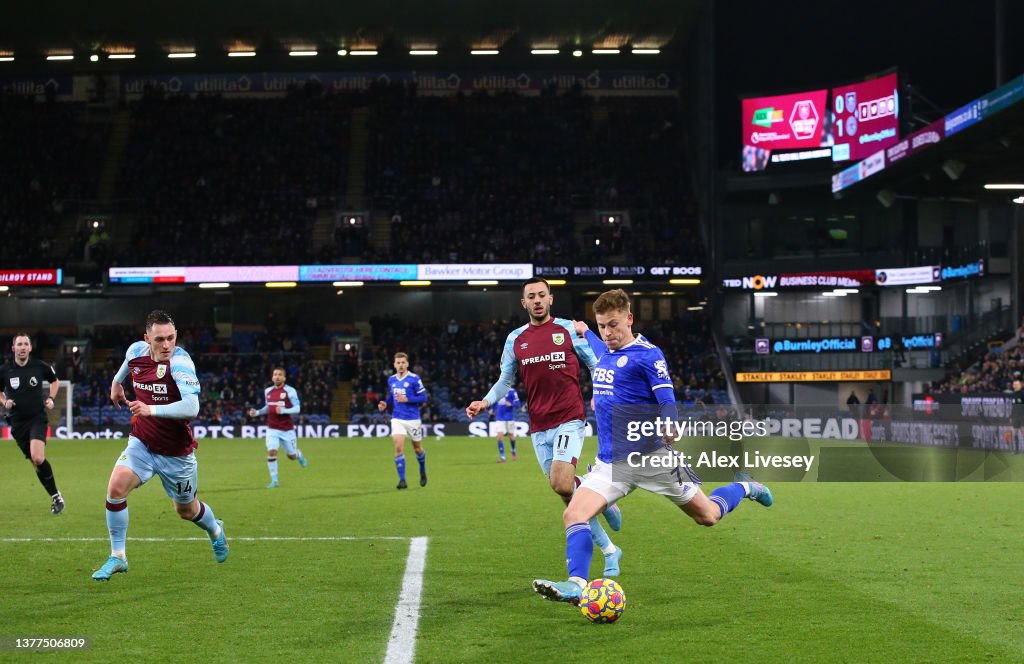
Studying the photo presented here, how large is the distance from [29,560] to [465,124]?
2096 inches

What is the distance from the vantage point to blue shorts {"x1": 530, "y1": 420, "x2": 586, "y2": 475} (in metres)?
11.1

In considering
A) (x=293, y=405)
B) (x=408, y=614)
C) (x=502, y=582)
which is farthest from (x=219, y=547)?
(x=293, y=405)

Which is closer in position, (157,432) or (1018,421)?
(157,432)

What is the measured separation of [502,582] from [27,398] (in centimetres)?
1007

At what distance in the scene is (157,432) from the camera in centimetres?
1088

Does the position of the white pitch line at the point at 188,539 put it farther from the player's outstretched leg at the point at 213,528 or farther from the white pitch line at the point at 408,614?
the player's outstretched leg at the point at 213,528

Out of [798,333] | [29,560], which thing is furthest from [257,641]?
[798,333]

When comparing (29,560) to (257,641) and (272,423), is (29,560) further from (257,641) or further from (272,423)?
(272,423)

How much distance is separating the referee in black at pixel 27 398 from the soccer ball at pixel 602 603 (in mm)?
11295

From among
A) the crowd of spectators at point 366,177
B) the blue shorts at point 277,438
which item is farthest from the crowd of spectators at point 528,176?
the blue shorts at point 277,438

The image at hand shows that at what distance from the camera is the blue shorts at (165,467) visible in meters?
10.9

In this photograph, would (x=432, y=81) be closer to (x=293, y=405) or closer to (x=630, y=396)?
(x=293, y=405)

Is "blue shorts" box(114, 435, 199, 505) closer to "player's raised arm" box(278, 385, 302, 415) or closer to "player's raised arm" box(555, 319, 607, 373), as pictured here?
"player's raised arm" box(555, 319, 607, 373)

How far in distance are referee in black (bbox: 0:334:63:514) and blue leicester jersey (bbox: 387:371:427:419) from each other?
21.3ft
